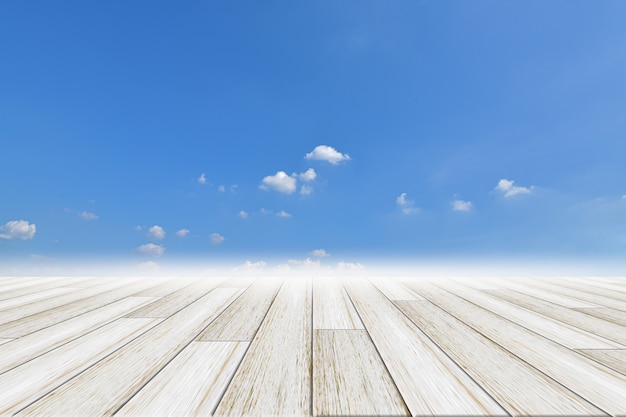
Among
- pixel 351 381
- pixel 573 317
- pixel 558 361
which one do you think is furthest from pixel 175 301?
pixel 573 317

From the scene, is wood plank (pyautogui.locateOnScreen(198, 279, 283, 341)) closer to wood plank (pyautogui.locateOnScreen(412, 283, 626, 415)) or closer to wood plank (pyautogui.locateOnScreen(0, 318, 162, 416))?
wood plank (pyautogui.locateOnScreen(0, 318, 162, 416))

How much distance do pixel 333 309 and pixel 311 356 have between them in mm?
591

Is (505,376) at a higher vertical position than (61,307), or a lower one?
lower

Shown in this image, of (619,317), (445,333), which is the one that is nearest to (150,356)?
(445,333)

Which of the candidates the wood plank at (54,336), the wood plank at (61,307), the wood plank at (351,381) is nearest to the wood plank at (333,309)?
the wood plank at (351,381)

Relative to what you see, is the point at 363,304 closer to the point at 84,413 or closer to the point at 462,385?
the point at 462,385

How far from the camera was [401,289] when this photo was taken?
200 centimetres

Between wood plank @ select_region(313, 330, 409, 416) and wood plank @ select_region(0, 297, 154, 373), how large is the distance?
0.80m

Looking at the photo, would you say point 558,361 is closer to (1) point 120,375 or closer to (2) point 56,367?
(1) point 120,375

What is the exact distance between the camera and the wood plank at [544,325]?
38.3 inches

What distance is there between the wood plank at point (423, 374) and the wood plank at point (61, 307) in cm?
125

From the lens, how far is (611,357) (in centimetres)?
86

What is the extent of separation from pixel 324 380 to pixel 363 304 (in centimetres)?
87

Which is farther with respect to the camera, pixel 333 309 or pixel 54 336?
pixel 333 309
